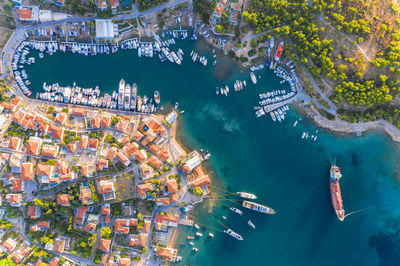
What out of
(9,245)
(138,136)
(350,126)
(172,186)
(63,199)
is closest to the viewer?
(63,199)

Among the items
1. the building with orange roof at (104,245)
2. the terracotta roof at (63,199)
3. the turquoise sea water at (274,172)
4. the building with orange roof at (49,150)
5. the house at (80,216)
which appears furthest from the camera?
the turquoise sea water at (274,172)

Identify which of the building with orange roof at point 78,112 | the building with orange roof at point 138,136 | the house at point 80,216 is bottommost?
the house at point 80,216

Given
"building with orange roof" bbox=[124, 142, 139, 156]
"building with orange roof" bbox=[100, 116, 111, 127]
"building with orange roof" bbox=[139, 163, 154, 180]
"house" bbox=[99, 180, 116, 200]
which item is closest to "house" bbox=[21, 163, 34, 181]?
"house" bbox=[99, 180, 116, 200]

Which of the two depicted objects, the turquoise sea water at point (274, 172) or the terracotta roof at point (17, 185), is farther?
the turquoise sea water at point (274, 172)

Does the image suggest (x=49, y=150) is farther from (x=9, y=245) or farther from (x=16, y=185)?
(x=9, y=245)

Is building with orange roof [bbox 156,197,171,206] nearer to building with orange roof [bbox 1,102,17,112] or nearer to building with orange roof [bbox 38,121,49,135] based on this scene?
building with orange roof [bbox 38,121,49,135]

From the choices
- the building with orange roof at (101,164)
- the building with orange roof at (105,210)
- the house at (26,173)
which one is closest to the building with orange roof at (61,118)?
the house at (26,173)

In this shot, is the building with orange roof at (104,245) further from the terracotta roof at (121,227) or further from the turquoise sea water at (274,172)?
the turquoise sea water at (274,172)

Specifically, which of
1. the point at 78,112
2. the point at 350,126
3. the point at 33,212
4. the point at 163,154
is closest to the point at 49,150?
the point at 78,112

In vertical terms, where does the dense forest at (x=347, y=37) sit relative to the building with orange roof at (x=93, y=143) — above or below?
above
